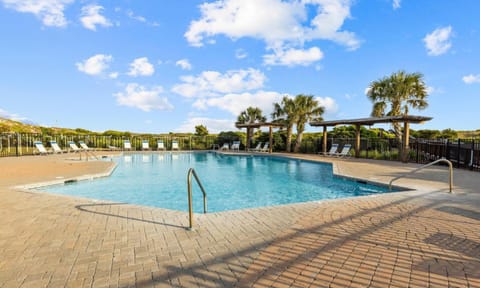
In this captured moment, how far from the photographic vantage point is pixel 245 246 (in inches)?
112

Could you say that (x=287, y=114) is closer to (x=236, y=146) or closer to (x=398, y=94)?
(x=236, y=146)

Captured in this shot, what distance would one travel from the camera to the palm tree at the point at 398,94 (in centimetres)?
1742

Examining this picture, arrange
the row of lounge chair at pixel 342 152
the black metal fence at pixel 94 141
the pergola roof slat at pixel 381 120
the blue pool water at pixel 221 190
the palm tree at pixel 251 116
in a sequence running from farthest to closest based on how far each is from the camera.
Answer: the palm tree at pixel 251 116
the black metal fence at pixel 94 141
the row of lounge chair at pixel 342 152
the pergola roof slat at pixel 381 120
the blue pool water at pixel 221 190

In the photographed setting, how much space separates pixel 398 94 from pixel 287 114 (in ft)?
25.2

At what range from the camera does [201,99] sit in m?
21.8

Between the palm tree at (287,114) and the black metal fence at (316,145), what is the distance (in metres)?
1.34

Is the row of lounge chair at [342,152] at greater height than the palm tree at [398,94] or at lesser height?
lesser

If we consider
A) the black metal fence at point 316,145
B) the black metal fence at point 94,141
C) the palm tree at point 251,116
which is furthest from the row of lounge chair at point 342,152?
the black metal fence at point 94,141

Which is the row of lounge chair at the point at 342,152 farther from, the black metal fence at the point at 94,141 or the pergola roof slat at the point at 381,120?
the black metal fence at the point at 94,141

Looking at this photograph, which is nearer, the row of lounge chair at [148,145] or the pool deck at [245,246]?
the pool deck at [245,246]

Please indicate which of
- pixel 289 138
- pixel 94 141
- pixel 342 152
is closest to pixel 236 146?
pixel 289 138

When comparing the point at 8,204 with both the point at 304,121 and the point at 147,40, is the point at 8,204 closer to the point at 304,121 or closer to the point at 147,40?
the point at 147,40

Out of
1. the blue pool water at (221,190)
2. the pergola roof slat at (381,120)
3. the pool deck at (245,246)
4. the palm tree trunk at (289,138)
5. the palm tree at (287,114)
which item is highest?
the palm tree at (287,114)

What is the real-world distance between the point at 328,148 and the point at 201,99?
1103cm
